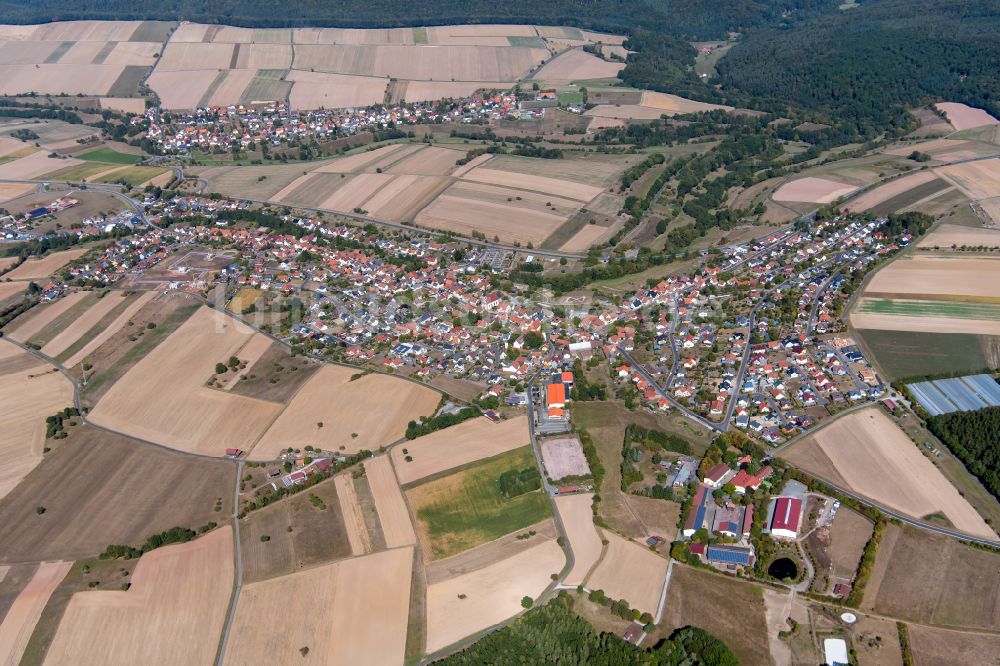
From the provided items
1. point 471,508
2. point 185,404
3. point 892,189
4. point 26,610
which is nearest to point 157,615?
point 26,610

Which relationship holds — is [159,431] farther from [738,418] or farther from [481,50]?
[481,50]

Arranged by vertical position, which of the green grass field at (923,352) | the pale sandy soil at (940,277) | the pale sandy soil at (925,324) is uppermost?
the pale sandy soil at (940,277)

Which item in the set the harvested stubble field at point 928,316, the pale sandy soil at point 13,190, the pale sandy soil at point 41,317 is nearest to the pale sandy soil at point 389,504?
the pale sandy soil at point 41,317

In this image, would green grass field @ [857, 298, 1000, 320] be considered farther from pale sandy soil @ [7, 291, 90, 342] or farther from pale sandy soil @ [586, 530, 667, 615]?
pale sandy soil @ [7, 291, 90, 342]

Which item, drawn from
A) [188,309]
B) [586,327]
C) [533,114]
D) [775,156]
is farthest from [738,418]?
[533,114]

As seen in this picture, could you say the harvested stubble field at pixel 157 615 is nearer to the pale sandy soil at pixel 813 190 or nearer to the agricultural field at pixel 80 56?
the pale sandy soil at pixel 813 190

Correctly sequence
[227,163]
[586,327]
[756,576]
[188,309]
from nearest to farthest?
[756,576] → [586,327] → [188,309] → [227,163]
